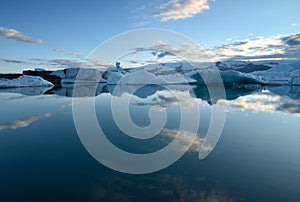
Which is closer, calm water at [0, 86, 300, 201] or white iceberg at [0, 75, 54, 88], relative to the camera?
calm water at [0, 86, 300, 201]

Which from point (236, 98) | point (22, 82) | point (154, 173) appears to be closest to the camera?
point (154, 173)

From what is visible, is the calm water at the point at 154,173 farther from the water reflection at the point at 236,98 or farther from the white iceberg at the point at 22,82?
the white iceberg at the point at 22,82

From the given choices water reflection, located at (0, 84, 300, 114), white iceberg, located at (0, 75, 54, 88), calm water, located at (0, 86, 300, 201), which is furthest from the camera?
white iceberg, located at (0, 75, 54, 88)

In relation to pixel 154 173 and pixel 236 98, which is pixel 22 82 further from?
pixel 154 173

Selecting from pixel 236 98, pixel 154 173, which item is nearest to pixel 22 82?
pixel 236 98

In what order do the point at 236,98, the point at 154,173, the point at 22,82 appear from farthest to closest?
the point at 22,82 < the point at 236,98 < the point at 154,173

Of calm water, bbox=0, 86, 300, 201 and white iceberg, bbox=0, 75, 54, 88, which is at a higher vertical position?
calm water, bbox=0, 86, 300, 201

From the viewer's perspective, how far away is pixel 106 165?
118 inches

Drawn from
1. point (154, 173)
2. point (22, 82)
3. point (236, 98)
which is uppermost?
point (236, 98)

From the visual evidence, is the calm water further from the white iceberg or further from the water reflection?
the white iceberg

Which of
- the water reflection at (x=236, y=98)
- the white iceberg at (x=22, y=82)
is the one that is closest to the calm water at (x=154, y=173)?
the water reflection at (x=236, y=98)

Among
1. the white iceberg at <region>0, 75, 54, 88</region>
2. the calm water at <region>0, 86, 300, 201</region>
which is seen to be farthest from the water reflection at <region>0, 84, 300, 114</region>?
the white iceberg at <region>0, 75, 54, 88</region>

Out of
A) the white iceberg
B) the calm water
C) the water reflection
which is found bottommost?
the white iceberg

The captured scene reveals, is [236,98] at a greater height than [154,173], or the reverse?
[236,98]
